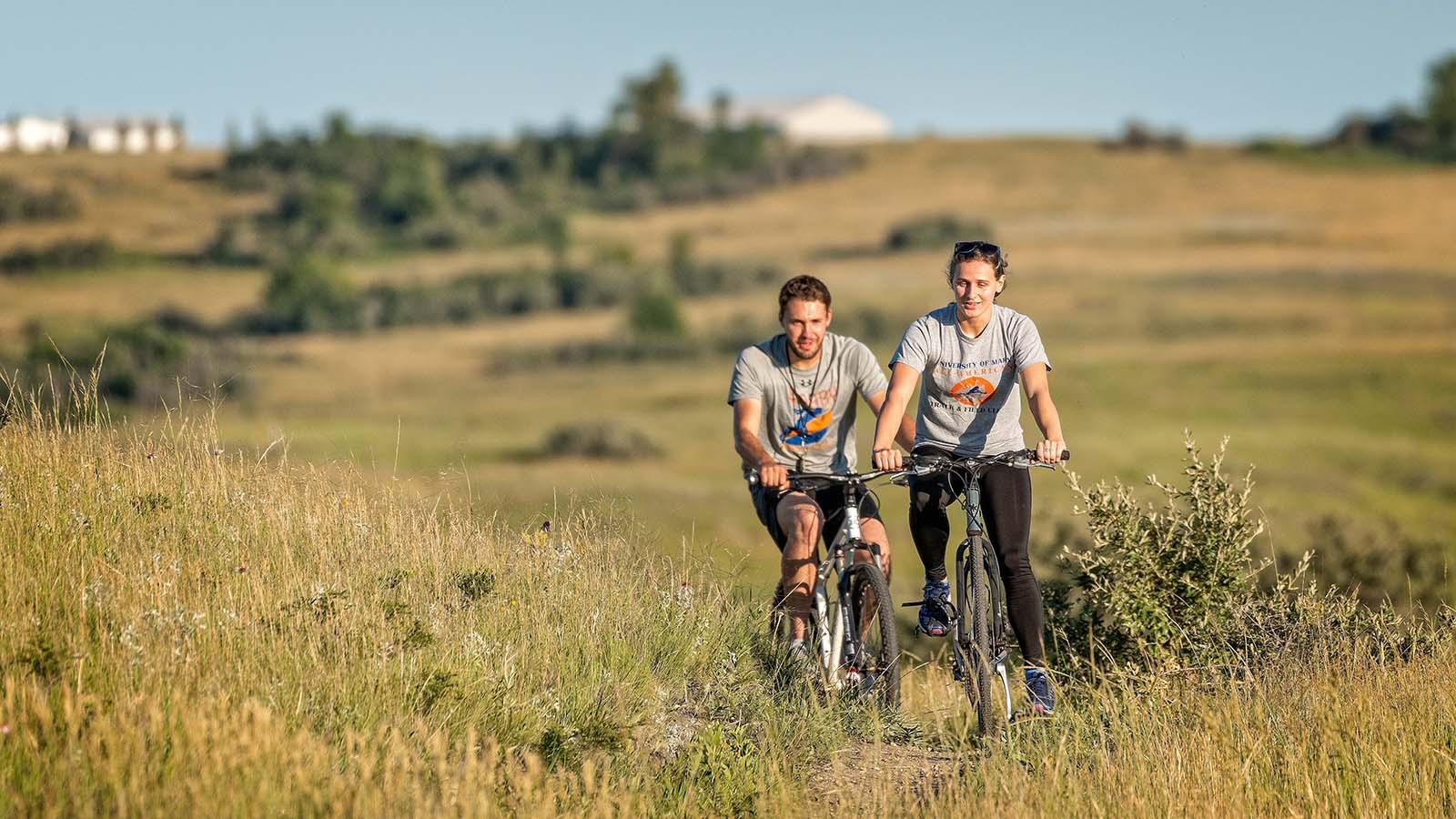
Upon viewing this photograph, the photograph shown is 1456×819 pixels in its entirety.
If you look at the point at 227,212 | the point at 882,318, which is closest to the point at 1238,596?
the point at 882,318

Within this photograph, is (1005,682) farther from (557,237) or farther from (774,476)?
(557,237)

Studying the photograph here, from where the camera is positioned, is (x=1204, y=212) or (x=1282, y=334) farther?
(x=1204, y=212)

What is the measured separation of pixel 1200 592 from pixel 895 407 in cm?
202

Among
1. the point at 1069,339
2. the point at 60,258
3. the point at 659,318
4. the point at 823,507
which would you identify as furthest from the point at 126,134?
the point at 823,507

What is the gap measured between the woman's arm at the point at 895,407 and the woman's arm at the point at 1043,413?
48 centimetres

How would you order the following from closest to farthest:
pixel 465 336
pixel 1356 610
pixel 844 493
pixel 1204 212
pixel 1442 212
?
pixel 844 493, pixel 1356 610, pixel 465 336, pixel 1442 212, pixel 1204 212

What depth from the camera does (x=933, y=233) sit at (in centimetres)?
9812

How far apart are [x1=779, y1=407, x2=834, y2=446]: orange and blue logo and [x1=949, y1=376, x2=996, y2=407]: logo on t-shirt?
0.75 m

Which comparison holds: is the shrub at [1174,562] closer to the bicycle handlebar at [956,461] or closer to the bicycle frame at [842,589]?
the bicycle handlebar at [956,461]

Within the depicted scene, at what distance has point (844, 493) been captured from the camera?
24.5 feet

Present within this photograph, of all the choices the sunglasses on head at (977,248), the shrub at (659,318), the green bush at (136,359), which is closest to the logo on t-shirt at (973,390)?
the sunglasses on head at (977,248)

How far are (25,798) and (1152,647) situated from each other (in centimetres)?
501

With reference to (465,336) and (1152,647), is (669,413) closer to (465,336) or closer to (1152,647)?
(465,336)

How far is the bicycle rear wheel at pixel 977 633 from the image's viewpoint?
662cm
